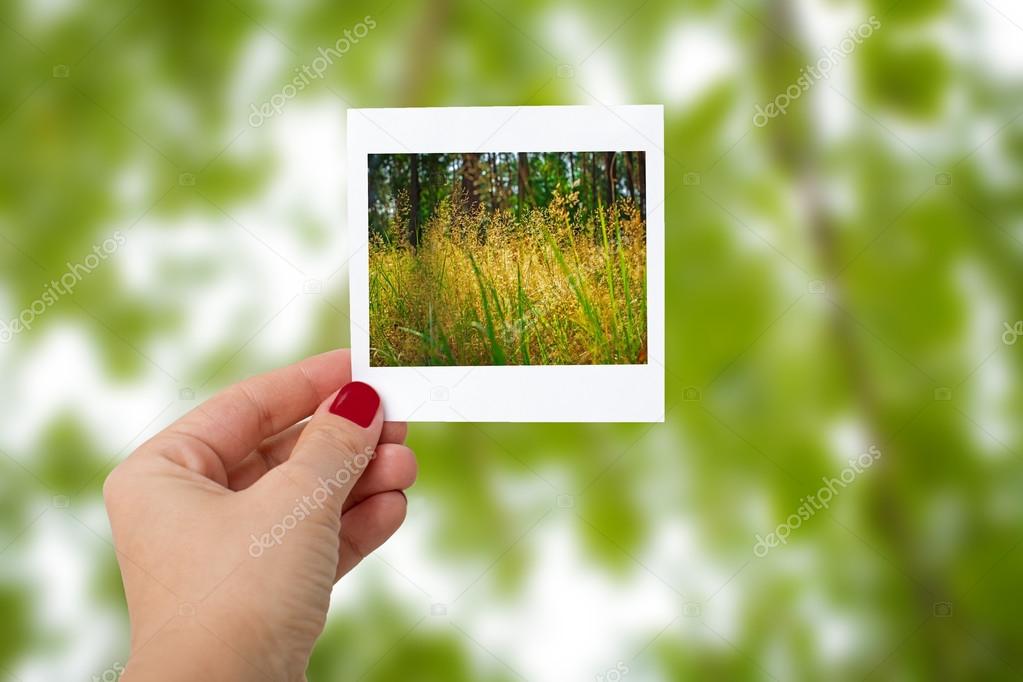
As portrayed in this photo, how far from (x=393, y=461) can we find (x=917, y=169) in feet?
1.90

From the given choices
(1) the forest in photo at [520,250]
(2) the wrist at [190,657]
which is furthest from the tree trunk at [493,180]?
(2) the wrist at [190,657]

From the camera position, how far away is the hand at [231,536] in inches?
20.7

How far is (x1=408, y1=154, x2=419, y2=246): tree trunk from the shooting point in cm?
73

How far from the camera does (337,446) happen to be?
2.07 ft

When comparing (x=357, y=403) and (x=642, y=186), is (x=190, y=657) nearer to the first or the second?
(x=357, y=403)

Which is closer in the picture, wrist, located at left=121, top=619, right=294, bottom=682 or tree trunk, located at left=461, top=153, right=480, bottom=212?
wrist, located at left=121, top=619, right=294, bottom=682

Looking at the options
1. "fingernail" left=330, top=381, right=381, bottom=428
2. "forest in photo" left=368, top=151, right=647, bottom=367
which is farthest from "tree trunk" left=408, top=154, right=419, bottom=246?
"fingernail" left=330, top=381, right=381, bottom=428

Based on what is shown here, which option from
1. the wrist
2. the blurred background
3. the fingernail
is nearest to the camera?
the wrist

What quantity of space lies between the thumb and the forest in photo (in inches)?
3.9

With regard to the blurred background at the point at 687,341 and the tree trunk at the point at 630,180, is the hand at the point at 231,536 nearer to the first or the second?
the blurred background at the point at 687,341

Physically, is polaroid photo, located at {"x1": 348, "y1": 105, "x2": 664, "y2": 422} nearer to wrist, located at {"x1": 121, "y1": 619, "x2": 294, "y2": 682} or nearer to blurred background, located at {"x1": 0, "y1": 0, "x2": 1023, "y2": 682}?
blurred background, located at {"x1": 0, "y1": 0, "x2": 1023, "y2": 682}

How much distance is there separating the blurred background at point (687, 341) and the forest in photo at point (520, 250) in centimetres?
6

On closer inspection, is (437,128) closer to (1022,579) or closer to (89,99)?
(89,99)

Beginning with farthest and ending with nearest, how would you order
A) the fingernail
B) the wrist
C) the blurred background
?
1. the blurred background
2. the fingernail
3. the wrist
